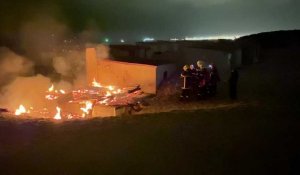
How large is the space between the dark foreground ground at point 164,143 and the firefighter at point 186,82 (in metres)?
3.67

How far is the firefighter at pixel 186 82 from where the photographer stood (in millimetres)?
17172

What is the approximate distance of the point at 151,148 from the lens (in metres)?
9.26

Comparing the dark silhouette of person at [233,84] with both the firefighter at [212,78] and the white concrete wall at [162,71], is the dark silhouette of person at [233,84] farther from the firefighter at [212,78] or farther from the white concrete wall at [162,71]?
the white concrete wall at [162,71]

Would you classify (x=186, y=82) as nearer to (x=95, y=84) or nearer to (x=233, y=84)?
(x=233, y=84)

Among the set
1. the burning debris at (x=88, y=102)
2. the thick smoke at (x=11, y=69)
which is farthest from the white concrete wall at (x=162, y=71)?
the thick smoke at (x=11, y=69)

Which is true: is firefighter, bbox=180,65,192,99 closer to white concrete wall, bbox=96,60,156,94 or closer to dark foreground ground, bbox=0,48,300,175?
white concrete wall, bbox=96,60,156,94

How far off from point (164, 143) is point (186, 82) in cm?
798

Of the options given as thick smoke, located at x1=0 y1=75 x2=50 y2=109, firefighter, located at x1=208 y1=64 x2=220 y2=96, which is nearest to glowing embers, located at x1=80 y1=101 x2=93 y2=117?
thick smoke, located at x1=0 y1=75 x2=50 y2=109

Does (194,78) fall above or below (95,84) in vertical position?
above

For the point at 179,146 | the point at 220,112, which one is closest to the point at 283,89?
the point at 220,112

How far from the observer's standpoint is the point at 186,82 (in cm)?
1734

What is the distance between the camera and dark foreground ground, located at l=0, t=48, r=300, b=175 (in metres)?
8.23

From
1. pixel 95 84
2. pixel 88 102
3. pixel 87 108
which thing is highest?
pixel 95 84

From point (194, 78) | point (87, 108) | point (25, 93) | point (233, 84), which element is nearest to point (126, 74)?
point (87, 108)
